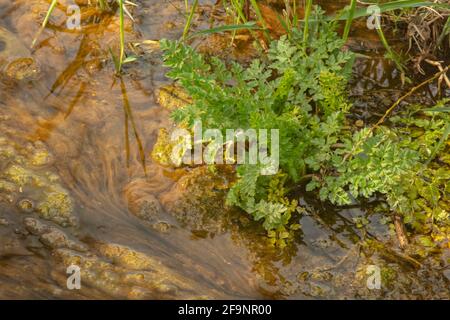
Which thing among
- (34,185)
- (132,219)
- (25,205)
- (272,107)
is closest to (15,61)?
(34,185)

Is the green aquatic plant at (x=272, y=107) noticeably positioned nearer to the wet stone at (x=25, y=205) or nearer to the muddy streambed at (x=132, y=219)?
the muddy streambed at (x=132, y=219)

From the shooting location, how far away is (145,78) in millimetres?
2957

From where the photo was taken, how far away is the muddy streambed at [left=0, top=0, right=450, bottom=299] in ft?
7.02

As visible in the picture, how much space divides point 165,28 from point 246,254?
142 cm

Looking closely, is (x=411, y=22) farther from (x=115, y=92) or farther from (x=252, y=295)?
(x=252, y=295)

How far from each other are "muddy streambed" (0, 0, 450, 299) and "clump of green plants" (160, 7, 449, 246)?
0.11 m

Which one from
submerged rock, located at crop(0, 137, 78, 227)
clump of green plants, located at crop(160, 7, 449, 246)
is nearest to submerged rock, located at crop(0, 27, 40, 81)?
submerged rock, located at crop(0, 137, 78, 227)

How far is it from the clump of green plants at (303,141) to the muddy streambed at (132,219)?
113mm

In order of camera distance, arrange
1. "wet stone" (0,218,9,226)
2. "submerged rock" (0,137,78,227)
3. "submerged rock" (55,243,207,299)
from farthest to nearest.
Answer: "submerged rock" (0,137,78,227), "wet stone" (0,218,9,226), "submerged rock" (55,243,207,299)

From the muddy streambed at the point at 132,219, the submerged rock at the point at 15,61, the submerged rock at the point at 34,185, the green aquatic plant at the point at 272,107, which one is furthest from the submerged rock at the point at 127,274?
the submerged rock at the point at 15,61

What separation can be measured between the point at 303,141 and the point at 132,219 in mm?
718

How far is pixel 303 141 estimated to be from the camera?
7.97 feet

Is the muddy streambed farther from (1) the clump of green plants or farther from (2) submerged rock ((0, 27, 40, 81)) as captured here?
(1) the clump of green plants
